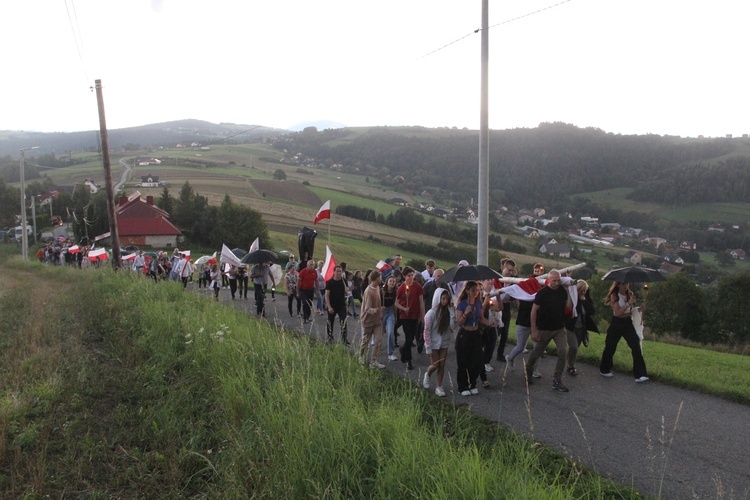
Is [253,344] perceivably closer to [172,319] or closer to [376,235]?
[172,319]

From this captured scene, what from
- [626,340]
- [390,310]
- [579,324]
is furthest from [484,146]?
[626,340]

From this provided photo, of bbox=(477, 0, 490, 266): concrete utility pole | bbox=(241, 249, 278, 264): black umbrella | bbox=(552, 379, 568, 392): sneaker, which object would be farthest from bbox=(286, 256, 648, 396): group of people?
bbox=(241, 249, 278, 264): black umbrella

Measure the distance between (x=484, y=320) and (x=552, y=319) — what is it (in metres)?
1.00

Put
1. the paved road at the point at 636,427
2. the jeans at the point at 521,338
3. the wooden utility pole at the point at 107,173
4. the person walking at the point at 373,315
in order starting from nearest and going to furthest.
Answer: the paved road at the point at 636,427, the jeans at the point at 521,338, the person walking at the point at 373,315, the wooden utility pole at the point at 107,173

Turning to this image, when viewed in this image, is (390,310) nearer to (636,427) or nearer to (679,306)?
(636,427)

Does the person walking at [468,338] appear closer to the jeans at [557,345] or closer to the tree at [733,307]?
the jeans at [557,345]

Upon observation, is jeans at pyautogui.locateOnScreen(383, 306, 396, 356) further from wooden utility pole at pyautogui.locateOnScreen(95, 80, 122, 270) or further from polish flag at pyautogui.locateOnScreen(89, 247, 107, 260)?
polish flag at pyautogui.locateOnScreen(89, 247, 107, 260)

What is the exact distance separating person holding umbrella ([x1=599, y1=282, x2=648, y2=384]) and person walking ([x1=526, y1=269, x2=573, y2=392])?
4.02 ft

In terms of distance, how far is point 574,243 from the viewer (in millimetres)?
52312

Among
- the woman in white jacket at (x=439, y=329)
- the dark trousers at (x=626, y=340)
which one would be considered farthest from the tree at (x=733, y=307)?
the woman in white jacket at (x=439, y=329)

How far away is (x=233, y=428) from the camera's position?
5.53m

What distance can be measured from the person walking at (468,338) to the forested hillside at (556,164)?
178 ft

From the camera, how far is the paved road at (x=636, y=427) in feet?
17.9

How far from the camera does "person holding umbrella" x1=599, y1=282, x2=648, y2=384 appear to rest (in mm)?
9094
